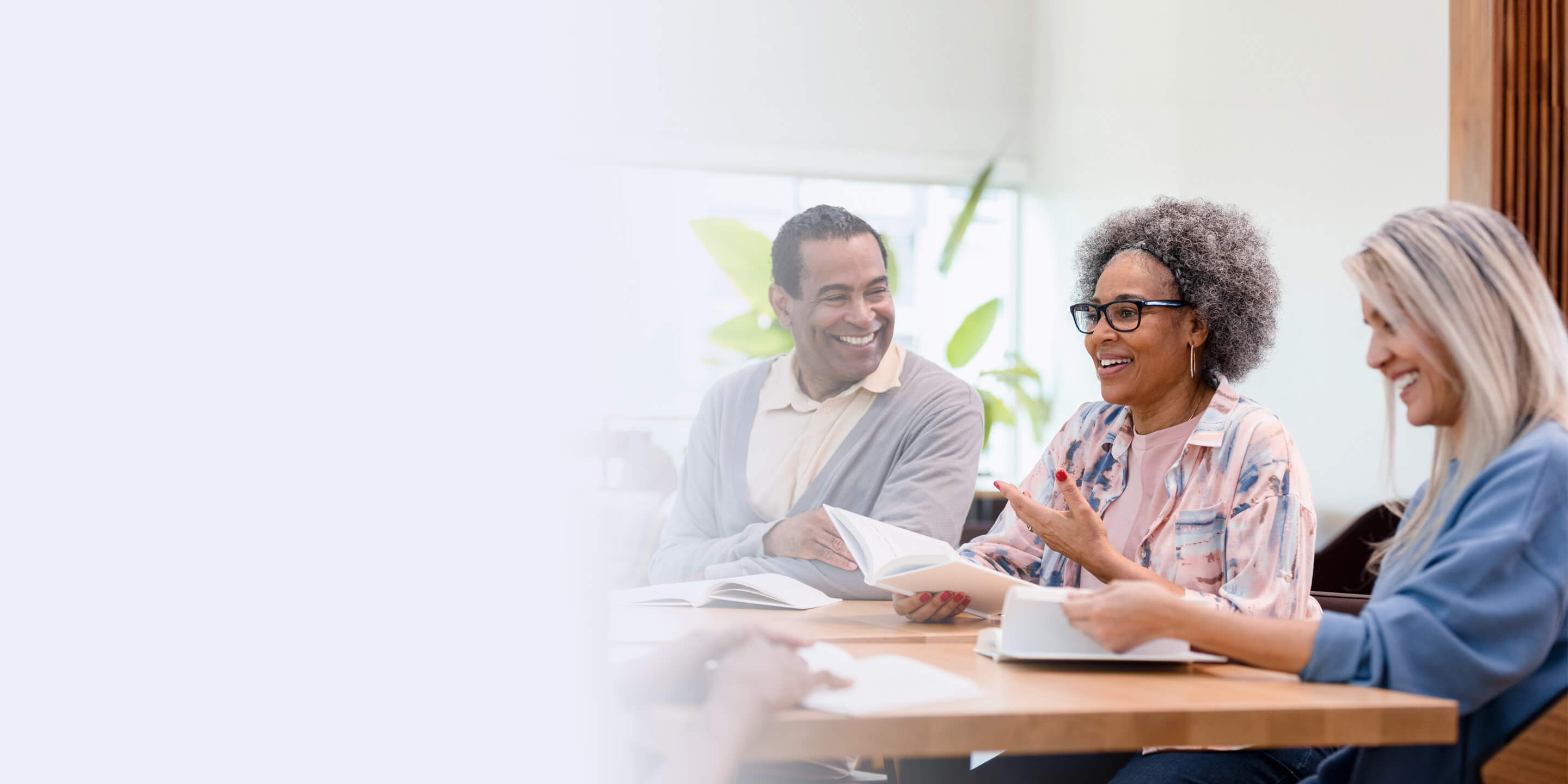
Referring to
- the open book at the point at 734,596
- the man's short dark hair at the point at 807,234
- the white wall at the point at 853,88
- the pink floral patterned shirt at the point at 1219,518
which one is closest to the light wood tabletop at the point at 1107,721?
the pink floral patterned shirt at the point at 1219,518

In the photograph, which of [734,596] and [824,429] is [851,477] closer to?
[824,429]

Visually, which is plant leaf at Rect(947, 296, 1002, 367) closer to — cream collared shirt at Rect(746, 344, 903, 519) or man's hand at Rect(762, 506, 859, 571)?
cream collared shirt at Rect(746, 344, 903, 519)

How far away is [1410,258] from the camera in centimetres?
106

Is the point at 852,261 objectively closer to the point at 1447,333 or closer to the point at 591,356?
the point at 1447,333

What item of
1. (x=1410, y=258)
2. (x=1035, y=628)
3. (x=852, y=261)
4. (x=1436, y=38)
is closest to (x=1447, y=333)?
(x=1410, y=258)

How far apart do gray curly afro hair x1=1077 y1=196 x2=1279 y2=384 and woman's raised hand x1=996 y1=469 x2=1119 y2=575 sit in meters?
0.49

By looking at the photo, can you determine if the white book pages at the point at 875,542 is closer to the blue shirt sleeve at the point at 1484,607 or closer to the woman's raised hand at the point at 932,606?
the woman's raised hand at the point at 932,606

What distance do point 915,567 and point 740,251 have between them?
3457mm

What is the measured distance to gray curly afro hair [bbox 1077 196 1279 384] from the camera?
65.4 inches

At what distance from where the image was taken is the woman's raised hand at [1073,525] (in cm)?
131

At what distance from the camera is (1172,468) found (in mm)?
1519

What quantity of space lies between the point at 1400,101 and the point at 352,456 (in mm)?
3048

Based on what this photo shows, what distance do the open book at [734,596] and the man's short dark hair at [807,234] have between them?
2.73ft

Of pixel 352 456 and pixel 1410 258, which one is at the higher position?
pixel 1410 258
